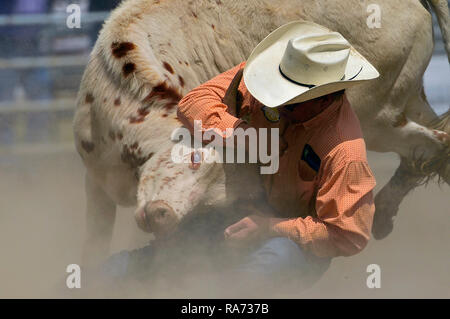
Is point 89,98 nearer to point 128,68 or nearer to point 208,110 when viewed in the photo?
point 128,68

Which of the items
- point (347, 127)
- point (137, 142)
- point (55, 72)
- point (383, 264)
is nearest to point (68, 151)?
point (55, 72)

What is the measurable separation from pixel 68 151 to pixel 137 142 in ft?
11.7

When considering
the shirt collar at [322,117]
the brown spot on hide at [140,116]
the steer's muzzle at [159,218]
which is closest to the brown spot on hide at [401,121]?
the shirt collar at [322,117]

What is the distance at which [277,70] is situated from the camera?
2922 mm

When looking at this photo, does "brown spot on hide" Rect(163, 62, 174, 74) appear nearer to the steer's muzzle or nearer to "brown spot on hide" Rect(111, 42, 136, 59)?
"brown spot on hide" Rect(111, 42, 136, 59)

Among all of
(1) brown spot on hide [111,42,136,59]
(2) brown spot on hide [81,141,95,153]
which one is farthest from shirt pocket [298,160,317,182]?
(2) brown spot on hide [81,141,95,153]

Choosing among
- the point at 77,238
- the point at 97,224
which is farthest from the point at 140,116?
the point at 77,238

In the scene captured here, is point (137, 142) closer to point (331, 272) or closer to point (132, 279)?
point (132, 279)

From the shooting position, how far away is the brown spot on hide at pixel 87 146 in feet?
11.7

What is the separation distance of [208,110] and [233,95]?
255 mm

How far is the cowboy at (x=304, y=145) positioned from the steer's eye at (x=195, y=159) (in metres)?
0.09

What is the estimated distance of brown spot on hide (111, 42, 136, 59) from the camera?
3.36m

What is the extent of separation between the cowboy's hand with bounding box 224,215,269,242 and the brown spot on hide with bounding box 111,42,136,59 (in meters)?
0.91

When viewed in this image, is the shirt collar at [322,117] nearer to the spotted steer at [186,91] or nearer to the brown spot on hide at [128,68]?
the spotted steer at [186,91]
